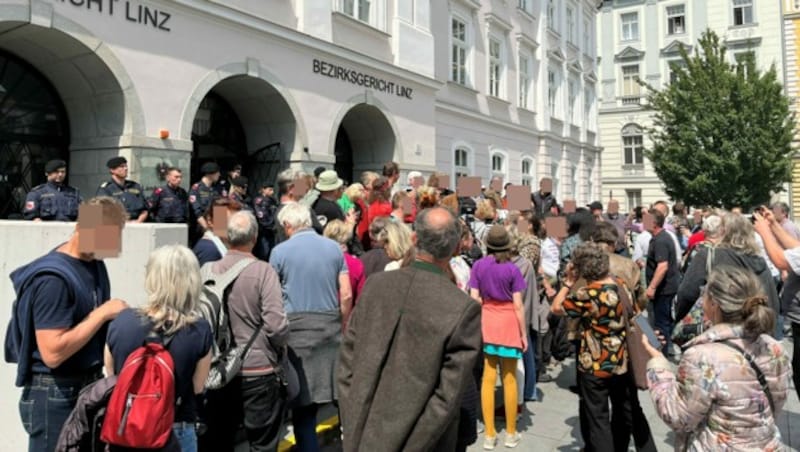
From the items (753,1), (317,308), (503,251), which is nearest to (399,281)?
(317,308)

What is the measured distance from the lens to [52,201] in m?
6.61

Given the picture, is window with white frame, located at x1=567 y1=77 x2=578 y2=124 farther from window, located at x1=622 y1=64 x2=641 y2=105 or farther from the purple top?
the purple top

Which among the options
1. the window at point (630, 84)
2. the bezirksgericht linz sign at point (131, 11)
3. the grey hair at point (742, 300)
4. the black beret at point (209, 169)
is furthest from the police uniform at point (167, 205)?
the window at point (630, 84)

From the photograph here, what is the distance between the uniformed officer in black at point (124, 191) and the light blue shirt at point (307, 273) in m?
3.79

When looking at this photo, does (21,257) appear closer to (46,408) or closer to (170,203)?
(46,408)

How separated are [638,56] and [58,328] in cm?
3917

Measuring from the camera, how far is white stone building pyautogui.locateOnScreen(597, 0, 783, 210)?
33.5 meters

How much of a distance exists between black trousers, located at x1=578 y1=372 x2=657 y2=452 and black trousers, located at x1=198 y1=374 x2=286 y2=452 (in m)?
2.20

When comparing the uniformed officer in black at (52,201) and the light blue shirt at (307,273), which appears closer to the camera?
the light blue shirt at (307,273)

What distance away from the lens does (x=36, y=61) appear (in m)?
8.15

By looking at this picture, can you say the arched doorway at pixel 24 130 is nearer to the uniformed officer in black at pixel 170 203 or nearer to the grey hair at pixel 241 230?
the uniformed officer in black at pixel 170 203

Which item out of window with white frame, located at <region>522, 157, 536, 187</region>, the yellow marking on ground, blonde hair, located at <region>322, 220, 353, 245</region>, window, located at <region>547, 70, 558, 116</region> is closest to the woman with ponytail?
blonde hair, located at <region>322, 220, 353, 245</region>

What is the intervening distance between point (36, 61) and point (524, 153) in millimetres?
16028

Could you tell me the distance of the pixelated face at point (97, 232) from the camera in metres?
2.71
